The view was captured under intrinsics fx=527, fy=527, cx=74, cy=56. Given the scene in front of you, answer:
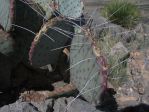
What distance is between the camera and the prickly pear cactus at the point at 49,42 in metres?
5.30

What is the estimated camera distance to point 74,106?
5.29m

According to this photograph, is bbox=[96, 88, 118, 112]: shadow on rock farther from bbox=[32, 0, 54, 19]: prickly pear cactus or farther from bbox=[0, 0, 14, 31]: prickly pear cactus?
bbox=[0, 0, 14, 31]: prickly pear cactus

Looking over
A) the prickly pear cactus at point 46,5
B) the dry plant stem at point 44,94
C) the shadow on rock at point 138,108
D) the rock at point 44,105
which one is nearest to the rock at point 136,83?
the shadow on rock at point 138,108

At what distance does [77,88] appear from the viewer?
5762mm

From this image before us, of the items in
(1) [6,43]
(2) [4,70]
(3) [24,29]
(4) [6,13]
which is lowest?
(2) [4,70]

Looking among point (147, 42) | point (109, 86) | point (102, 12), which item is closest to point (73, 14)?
point (109, 86)

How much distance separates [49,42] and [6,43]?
0.47 metres

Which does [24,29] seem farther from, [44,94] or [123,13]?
[123,13]

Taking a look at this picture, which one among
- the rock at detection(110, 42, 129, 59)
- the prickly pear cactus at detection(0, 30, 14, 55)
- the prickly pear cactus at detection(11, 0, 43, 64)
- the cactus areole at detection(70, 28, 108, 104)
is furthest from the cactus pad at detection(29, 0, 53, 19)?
the rock at detection(110, 42, 129, 59)

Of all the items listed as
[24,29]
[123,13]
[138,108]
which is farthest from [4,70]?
[123,13]

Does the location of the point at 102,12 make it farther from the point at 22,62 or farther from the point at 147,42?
the point at 22,62

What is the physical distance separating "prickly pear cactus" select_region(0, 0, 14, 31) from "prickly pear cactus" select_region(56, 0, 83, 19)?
51 cm

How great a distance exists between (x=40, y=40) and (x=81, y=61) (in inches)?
18.4

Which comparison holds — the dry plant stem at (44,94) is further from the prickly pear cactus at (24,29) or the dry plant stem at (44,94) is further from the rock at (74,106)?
the prickly pear cactus at (24,29)
